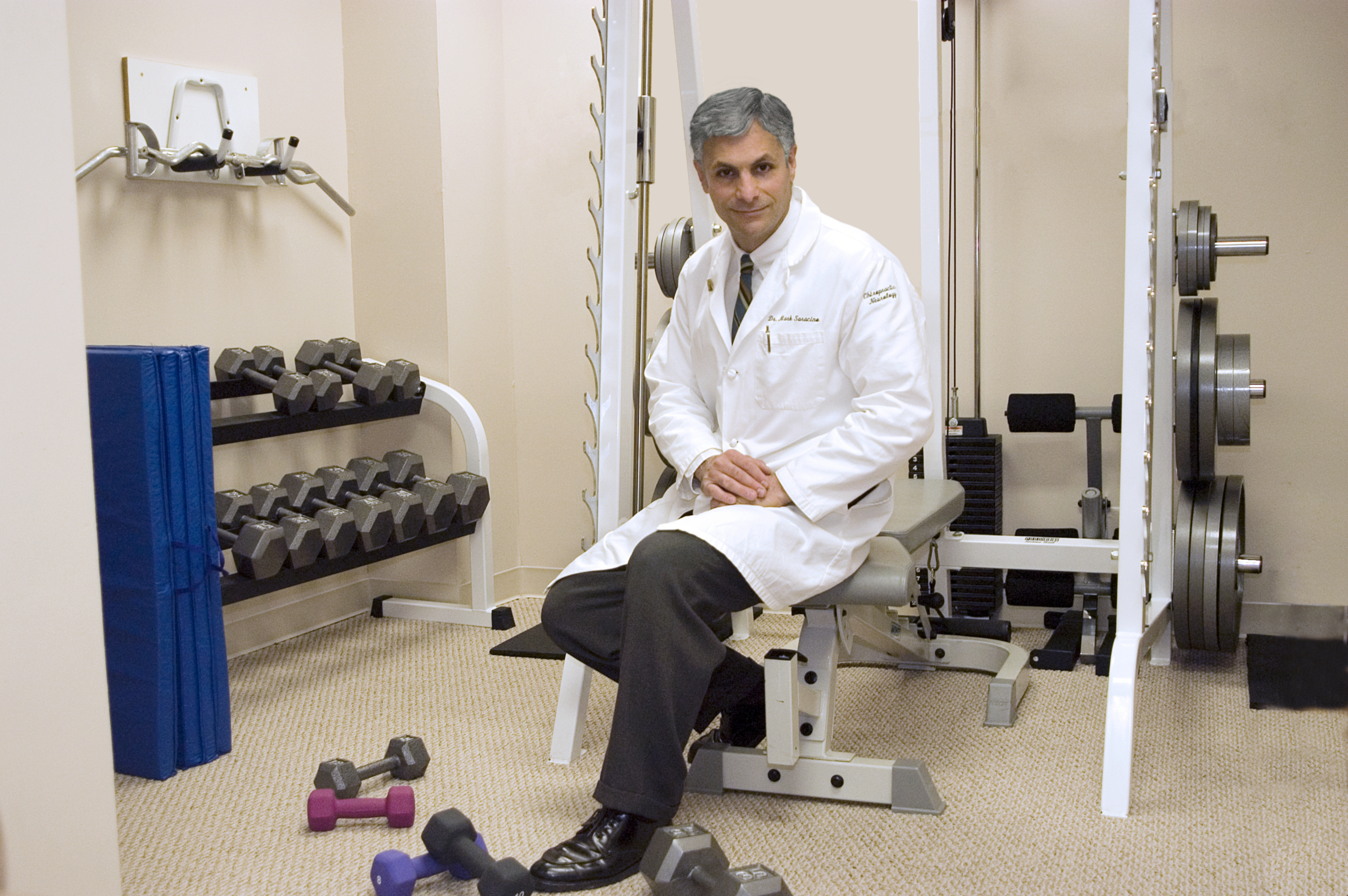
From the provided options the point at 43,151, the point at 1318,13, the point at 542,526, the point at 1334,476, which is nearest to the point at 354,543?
the point at 542,526

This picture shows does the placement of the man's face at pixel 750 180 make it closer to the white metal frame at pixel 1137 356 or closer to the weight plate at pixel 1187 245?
the white metal frame at pixel 1137 356

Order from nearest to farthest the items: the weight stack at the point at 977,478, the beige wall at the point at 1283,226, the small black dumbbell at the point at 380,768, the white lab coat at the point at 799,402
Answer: the white lab coat at the point at 799,402
the small black dumbbell at the point at 380,768
the beige wall at the point at 1283,226
the weight stack at the point at 977,478

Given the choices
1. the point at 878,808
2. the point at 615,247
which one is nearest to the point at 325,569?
the point at 615,247

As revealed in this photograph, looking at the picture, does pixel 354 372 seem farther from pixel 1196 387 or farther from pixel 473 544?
pixel 1196 387

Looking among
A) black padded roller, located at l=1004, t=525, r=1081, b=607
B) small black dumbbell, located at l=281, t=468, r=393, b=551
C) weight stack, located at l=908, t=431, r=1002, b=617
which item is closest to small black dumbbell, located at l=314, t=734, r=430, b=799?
small black dumbbell, located at l=281, t=468, r=393, b=551

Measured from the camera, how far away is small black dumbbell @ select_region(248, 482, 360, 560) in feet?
9.33

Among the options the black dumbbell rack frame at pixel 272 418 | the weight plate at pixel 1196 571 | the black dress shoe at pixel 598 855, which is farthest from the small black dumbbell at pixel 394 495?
the weight plate at pixel 1196 571

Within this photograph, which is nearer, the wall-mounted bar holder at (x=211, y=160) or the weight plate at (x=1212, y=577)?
the weight plate at (x=1212, y=577)

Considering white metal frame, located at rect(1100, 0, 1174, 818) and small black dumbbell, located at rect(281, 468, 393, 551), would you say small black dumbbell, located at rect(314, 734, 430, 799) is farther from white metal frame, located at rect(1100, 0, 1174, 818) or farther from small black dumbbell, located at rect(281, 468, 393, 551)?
white metal frame, located at rect(1100, 0, 1174, 818)

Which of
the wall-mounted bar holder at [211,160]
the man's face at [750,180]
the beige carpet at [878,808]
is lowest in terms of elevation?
the beige carpet at [878,808]

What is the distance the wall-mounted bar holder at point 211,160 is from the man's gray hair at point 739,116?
54.8 inches

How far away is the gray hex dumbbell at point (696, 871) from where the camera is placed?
150 centimetres

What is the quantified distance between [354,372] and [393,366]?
106 millimetres

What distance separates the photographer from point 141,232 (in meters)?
2.90
